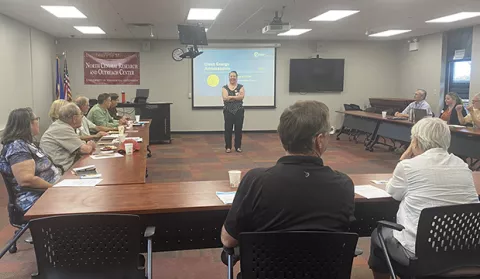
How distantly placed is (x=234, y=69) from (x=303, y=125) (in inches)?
403

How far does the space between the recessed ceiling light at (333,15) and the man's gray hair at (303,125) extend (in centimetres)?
635

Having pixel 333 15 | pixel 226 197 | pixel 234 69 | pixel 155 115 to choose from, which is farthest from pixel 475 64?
pixel 226 197

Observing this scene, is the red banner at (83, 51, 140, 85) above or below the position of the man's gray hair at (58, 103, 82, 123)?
above

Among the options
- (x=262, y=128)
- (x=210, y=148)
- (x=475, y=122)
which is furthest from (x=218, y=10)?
(x=262, y=128)

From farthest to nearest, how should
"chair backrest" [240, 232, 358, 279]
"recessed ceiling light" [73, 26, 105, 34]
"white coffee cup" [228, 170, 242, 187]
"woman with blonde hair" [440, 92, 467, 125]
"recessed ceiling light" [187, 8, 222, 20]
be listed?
1. "recessed ceiling light" [73, 26, 105, 34]
2. "recessed ceiling light" [187, 8, 222, 20]
3. "woman with blonde hair" [440, 92, 467, 125]
4. "white coffee cup" [228, 170, 242, 187]
5. "chair backrest" [240, 232, 358, 279]

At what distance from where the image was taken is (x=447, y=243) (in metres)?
2.03

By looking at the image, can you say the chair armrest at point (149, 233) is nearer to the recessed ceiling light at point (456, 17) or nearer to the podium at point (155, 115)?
the podium at point (155, 115)

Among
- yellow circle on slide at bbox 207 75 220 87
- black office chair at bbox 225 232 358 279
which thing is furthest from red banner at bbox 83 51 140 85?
black office chair at bbox 225 232 358 279

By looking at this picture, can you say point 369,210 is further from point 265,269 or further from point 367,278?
point 265,269

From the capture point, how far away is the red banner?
11.4 meters

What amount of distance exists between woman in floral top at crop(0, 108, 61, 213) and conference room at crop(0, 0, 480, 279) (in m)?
0.01

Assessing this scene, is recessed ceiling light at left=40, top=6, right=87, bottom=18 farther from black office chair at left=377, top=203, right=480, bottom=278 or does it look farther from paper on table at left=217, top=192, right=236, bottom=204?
black office chair at left=377, top=203, right=480, bottom=278

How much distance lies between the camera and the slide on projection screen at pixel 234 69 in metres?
11.6

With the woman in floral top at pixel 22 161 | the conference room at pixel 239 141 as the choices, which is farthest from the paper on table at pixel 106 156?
the woman in floral top at pixel 22 161
